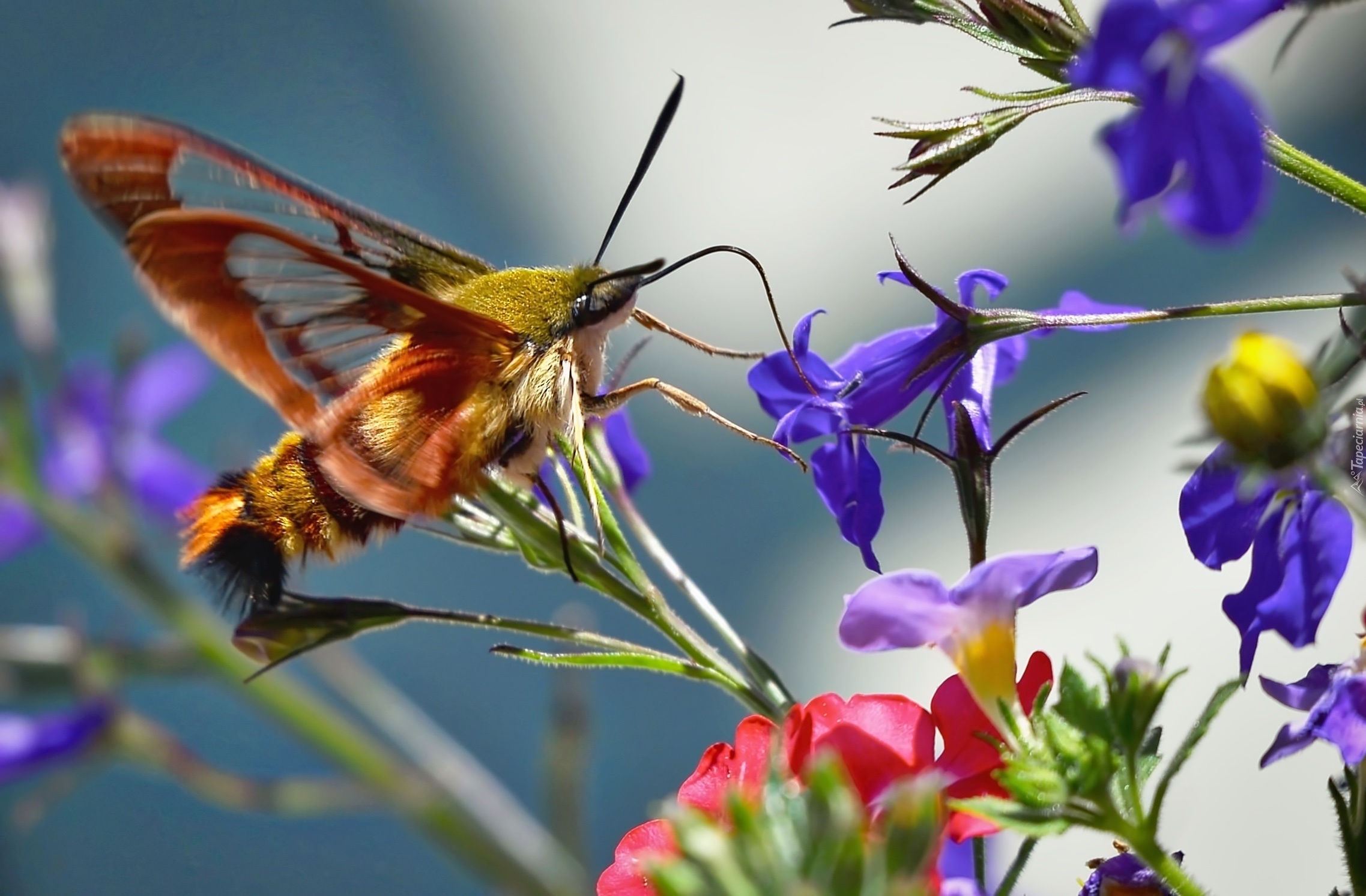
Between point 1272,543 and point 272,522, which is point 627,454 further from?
point 1272,543

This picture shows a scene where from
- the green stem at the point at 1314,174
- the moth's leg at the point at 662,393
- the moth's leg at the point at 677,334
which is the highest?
the moth's leg at the point at 677,334

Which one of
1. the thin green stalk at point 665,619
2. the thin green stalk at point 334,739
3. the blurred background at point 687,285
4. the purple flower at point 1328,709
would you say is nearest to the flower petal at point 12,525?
the thin green stalk at point 334,739

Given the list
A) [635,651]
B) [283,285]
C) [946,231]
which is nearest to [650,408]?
[946,231]

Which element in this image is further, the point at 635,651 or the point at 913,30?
the point at 913,30

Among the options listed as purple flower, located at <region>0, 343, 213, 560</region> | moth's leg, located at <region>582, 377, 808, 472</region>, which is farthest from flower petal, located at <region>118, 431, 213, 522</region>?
moth's leg, located at <region>582, 377, 808, 472</region>

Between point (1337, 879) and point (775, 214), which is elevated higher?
point (775, 214)

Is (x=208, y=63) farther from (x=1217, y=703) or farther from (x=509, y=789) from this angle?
(x=1217, y=703)

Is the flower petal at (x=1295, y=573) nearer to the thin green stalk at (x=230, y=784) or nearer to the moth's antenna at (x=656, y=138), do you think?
the moth's antenna at (x=656, y=138)
